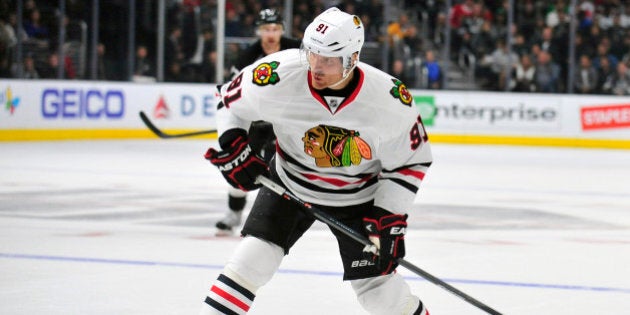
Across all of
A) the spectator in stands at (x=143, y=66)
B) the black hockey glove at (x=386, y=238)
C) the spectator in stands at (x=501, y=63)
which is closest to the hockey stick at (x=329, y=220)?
the black hockey glove at (x=386, y=238)

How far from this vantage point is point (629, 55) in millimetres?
15633

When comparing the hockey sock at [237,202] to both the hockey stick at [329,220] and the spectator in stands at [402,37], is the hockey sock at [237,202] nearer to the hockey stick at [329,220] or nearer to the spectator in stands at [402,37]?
the hockey stick at [329,220]

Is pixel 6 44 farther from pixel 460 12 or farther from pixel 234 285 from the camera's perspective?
pixel 234 285

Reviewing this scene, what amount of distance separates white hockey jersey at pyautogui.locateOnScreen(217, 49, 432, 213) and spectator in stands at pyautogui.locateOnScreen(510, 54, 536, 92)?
1212 cm

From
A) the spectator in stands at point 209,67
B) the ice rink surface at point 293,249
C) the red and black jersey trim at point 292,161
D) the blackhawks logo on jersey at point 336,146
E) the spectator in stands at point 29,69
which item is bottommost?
the spectator in stands at point 209,67

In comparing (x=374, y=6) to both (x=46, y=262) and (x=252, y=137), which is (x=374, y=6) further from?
(x=252, y=137)

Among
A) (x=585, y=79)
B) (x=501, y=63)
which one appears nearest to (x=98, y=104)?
(x=501, y=63)

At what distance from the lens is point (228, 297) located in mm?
3104

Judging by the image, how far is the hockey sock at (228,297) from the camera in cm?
310

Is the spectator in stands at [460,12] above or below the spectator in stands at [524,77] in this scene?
above

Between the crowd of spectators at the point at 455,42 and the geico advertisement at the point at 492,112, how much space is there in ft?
1.40

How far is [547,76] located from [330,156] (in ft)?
41.0

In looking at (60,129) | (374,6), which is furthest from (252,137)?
(374,6)

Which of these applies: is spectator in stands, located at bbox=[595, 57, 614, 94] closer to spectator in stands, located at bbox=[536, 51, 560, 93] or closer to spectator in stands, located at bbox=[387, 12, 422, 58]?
spectator in stands, located at bbox=[536, 51, 560, 93]
